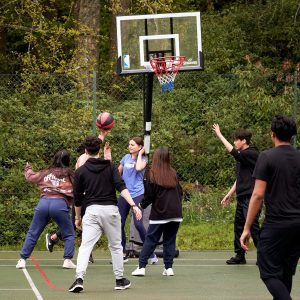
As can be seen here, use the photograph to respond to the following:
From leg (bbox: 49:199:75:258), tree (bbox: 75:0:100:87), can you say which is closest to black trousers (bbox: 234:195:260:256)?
leg (bbox: 49:199:75:258)

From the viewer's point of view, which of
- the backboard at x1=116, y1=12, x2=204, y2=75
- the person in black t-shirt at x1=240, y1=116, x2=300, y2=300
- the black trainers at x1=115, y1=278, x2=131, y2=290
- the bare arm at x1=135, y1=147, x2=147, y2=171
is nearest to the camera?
the person in black t-shirt at x1=240, y1=116, x2=300, y2=300

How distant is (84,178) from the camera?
35.9ft

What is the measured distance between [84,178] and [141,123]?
21.8ft

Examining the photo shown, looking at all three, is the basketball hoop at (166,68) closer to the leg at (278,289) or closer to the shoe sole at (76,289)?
the shoe sole at (76,289)

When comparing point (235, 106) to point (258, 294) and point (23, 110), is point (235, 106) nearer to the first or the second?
point (23, 110)

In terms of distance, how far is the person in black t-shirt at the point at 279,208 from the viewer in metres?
8.45

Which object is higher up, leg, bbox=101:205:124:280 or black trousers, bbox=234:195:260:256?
leg, bbox=101:205:124:280

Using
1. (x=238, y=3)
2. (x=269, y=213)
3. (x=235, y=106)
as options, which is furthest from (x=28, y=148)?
(x=238, y=3)

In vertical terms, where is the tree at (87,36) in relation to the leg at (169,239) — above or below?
above

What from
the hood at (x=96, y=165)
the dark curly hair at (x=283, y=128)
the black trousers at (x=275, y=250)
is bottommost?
the black trousers at (x=275, y=250)

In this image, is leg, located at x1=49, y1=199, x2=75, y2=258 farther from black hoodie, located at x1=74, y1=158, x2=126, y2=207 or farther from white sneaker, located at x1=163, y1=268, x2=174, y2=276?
black hoodie, located at x1=74, y1=158, x2=126, y2=207

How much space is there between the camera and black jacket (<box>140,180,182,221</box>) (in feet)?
38.7

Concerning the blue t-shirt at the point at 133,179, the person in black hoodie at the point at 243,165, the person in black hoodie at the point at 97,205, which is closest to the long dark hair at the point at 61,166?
the blue t-shirt at the point at 133,179

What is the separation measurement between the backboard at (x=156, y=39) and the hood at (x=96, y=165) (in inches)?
174
